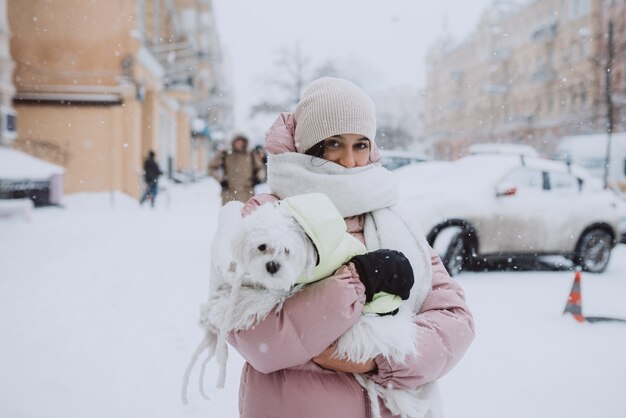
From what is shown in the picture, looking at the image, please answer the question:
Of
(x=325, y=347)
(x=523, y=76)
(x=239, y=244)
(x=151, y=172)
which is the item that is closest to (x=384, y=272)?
(x=325, y=347)

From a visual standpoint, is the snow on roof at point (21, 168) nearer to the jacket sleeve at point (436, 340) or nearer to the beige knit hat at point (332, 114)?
the beige knit hat at point (332, 114)

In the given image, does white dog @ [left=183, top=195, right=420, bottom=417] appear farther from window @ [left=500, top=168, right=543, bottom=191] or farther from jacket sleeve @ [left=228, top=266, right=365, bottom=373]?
window @ [left=500, top=168, right=543, bottom=191]

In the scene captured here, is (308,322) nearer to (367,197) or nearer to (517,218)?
(367,197)

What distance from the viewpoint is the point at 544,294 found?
6.96m

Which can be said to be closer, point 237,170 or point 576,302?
point 576,302

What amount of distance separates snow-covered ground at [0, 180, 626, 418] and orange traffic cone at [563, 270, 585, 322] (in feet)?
0.42

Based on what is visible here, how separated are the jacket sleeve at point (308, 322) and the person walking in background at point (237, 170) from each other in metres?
7.28

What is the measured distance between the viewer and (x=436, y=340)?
1497mm

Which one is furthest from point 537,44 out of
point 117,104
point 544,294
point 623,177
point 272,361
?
point 272,361

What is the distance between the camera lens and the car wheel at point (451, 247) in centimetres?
747

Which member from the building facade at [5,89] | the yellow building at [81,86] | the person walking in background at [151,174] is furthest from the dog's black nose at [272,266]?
the yellow building at [81,86]

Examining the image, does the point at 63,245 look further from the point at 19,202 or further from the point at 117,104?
the point at 117,104

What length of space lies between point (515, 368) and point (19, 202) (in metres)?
11.5

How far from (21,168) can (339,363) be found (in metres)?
15.5
